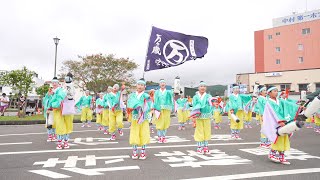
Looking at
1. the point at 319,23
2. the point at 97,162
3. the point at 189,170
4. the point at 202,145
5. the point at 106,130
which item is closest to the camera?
the point at 189,170

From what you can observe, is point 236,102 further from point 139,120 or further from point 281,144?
point 139,120

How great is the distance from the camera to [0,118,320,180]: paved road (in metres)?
5.89

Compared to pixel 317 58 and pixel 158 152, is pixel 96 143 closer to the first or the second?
pixel 158 152

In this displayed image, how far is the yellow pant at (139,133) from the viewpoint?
24.5 ft

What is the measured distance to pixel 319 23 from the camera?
41.7 m

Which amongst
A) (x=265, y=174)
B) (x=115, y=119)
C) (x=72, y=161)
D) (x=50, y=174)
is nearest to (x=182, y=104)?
(x=115, y=119)

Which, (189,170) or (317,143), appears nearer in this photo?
(189,170)

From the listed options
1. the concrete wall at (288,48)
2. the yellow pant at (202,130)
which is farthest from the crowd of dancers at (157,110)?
the concrete wall at (288,48)

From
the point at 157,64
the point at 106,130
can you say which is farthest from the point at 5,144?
the point at 157,64

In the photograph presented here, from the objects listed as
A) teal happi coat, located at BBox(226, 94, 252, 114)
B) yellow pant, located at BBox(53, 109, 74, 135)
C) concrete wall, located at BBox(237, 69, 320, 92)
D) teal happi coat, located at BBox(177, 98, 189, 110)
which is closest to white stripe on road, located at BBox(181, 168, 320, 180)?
yellow pant, located at BBox(53, 109, 74, 135)

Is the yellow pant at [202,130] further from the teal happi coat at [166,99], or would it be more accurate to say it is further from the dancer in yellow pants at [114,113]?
the dancer in yellow pants at [114,113]

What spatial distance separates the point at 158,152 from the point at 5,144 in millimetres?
5125

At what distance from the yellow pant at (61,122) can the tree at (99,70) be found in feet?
84.1

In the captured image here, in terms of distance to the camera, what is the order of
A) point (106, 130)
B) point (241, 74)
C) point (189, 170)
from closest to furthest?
point (189, 170) < point (106, 130) < point (241, 74)
